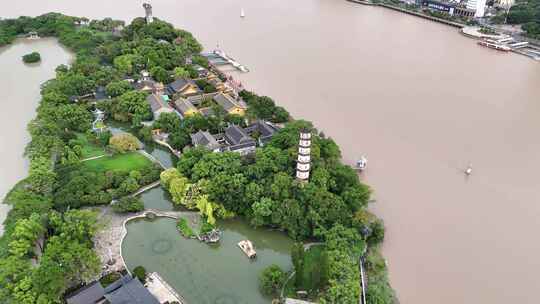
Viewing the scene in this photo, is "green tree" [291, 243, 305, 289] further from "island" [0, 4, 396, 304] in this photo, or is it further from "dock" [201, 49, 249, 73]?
"dock" [201, 49, 249, 73]

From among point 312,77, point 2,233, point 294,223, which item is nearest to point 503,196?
point 294,223

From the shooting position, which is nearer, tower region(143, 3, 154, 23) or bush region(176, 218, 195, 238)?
bush region(176, 218, 195, 238)

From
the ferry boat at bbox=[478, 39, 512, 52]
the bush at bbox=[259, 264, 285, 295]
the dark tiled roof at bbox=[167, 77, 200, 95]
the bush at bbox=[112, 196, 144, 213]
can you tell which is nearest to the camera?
the bush at bbox=[259, 264, 285, 295]

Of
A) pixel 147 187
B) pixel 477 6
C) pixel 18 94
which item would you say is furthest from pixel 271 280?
pixel 477 6

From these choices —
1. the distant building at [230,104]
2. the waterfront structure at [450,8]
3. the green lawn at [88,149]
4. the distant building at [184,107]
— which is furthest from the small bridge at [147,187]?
the waterfront structure at [450,8]

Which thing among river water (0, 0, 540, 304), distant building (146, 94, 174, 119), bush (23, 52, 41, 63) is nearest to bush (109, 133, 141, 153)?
distant building (146, 94, 174, 119)

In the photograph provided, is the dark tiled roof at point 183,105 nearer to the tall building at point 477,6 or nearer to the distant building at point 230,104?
the distant building at point 230,104

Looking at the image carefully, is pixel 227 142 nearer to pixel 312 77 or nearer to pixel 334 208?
pixel 334 208
